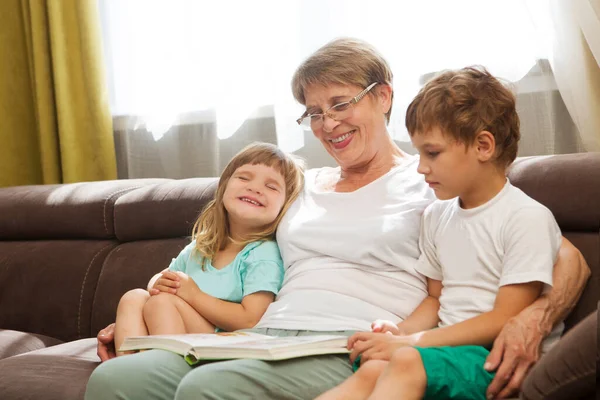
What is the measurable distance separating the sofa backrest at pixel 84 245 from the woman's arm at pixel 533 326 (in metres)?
1.20

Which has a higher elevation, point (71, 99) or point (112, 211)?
point (71, 99)

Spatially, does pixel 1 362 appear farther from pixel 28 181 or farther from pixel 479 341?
pixel 28 181

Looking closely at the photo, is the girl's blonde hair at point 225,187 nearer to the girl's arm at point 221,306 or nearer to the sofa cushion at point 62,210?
the girl's arm at point 221,306

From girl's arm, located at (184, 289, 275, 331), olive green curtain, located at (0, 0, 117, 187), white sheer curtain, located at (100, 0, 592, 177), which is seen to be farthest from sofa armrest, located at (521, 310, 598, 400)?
olive green curtain, located at (0, 0, 117, 187)

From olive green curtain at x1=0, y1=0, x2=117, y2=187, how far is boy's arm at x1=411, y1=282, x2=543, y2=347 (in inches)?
82.8

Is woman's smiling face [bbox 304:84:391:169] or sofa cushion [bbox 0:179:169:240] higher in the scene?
woman's smiling face [bbox 304:84:391:169]

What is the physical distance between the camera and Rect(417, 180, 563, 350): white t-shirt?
157 centimetres

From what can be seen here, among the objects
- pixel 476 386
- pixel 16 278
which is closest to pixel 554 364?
pixel 476 386

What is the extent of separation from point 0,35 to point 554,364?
10.1ft

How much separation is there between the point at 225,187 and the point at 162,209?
464 mm

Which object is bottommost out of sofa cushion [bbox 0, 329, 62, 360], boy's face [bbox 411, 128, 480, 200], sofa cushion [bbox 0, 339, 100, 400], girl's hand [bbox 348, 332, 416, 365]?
sofa cushion [bbox 0, 329, 62, 360]

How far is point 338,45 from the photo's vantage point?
2043 millimetres

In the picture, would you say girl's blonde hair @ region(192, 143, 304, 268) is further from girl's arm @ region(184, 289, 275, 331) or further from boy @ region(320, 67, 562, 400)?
boy @ region(320, 67, 562, 400)

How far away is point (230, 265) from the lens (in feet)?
6.80
